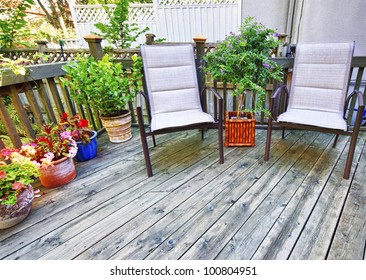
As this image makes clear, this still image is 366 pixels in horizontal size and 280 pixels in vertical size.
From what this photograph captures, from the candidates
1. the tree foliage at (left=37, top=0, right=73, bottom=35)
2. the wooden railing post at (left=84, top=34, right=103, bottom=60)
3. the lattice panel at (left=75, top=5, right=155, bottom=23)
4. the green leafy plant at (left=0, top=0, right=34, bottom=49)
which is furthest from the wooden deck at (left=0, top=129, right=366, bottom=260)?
the tree foliage at (left=37, top=0, right=73, bottom=35)

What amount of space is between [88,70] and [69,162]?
2.94ft

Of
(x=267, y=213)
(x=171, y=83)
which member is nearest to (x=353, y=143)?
(x=267, y=213)

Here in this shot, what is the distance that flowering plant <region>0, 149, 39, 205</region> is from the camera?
51.4 inches

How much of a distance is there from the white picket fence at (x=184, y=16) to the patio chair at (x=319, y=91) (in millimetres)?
4057

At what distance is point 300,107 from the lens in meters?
2.05

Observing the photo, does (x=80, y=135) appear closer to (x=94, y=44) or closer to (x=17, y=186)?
(x=17, y=186)

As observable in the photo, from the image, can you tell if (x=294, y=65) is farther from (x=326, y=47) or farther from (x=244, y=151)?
(x=244, y=151)

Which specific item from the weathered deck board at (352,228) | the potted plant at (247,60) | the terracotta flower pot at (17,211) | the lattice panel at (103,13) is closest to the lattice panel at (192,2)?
the lattice panel at (103,13)

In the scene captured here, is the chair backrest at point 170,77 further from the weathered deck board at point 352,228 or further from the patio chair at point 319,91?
the weathered deck board at point 352,228

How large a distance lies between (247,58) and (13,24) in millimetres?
3668

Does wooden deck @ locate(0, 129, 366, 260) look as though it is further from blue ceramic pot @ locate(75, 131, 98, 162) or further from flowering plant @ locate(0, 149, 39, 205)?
flowering plant @ locate(0, 149, 39, 205)

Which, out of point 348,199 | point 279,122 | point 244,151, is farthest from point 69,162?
point 348,199

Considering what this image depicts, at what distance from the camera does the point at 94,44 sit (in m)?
2.37

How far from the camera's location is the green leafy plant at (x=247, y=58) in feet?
6.17
